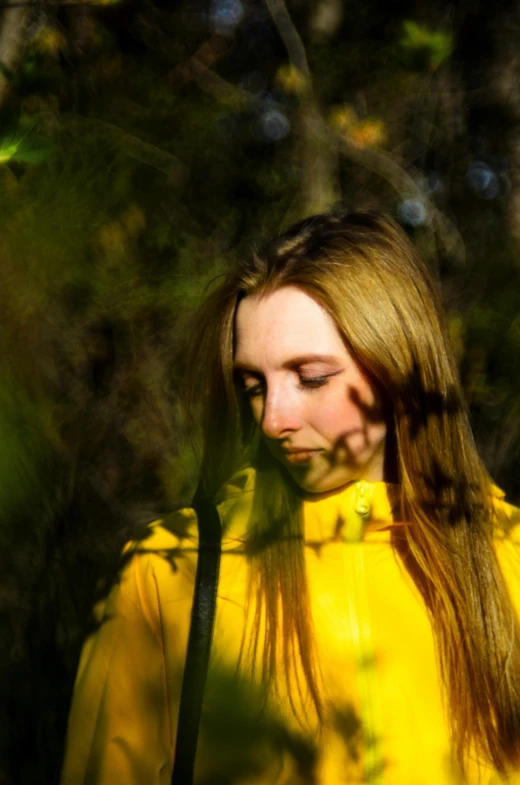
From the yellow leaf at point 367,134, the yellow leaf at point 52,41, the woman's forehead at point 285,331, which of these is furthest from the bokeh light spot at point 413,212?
the woman's forehead at point 285,331

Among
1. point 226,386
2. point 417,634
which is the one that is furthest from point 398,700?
point 226,386

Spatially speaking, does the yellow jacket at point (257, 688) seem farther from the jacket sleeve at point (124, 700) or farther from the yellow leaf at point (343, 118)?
the yellow leaf at point (343, 118)

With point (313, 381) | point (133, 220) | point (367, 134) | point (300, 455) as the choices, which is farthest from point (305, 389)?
point (367, 134)

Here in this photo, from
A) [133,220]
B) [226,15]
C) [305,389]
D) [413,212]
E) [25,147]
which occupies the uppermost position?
[226,15]

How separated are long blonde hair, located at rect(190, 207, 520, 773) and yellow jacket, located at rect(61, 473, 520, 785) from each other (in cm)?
4

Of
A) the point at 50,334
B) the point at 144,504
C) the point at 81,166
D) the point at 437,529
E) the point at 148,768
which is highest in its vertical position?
the point at 81,166

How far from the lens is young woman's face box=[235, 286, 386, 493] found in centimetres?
177

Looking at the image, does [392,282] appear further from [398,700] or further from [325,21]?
[325,21]

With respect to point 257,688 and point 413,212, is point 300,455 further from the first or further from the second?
point 413,212

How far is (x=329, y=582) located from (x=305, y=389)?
15.5 inches

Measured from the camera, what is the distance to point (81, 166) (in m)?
3.25

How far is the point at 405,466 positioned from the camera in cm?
193

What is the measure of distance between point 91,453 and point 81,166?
3.46ft

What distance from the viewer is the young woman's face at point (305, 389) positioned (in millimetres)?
1772
